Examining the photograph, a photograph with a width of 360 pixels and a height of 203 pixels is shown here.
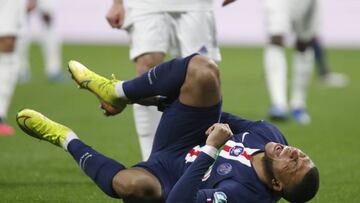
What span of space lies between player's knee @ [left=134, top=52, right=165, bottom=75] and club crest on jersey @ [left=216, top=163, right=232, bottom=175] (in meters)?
1.38

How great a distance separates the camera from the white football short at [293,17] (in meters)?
10.1

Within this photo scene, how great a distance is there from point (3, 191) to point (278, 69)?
15.7ft

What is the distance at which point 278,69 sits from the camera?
1023 cm

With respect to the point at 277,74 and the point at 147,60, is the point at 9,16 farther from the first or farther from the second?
the point at 277,74

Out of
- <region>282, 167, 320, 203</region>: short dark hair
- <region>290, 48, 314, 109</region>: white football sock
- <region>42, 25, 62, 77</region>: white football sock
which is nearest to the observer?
<region>282, 167, 320, 203</region>: short dark hair

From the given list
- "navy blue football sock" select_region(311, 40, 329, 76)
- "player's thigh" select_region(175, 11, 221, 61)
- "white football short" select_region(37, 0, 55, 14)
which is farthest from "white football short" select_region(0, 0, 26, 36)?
"navy blue football sock" select_region(311, 40, 329, 76)

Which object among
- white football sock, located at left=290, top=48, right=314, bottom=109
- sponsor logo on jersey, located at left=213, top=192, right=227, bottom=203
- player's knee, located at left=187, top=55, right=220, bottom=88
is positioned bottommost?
white football sock, located at left=290, top=48, right=314, bottom=109

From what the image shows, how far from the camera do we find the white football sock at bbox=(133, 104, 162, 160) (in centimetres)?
641

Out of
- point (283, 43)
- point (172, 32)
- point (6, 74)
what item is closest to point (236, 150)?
point (172, 32)

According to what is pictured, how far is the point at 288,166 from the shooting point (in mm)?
5016

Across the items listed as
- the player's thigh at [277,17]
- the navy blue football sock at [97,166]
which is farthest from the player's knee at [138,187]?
the player's thigh at [277,17]

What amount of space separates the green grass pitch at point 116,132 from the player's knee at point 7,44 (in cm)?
82

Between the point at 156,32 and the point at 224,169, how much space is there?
1.60 m

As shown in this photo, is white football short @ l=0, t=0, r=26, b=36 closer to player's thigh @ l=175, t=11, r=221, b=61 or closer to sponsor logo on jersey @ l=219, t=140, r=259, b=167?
player's thigh @ l=175, t=11, r=221, b=61
